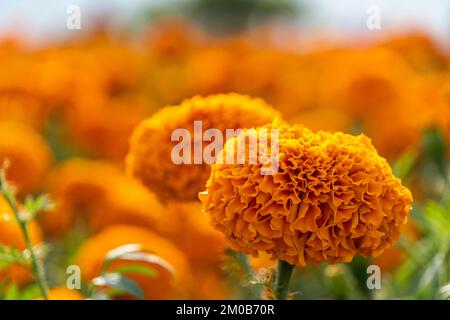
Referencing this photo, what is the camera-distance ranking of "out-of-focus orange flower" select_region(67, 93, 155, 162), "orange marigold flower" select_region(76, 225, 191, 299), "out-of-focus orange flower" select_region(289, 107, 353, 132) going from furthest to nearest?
"out-of-focus orange flower" select_region(289, 107, 353, 132) < "out-of-focus orange flower" select_region(67, 93, 155, 162) < "orange marigold flower" select_region(76, 225, 191, 299)

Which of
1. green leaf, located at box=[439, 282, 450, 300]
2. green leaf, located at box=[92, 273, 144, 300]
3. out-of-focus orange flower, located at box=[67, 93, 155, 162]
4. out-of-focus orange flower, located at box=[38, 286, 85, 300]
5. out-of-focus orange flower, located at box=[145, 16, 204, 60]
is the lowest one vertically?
green leaf, located at box=[439, 282, 450, 300]

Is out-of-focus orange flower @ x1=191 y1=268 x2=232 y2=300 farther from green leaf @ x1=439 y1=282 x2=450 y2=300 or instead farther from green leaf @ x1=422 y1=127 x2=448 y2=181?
green leaf @ x1=439 y1=282 x2=450 y2=300

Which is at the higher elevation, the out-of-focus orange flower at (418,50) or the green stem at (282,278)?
the out-of-focus orange flower at (418,50)

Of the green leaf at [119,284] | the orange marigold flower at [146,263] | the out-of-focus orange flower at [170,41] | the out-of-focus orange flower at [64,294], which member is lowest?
the green leaf at [119,284]

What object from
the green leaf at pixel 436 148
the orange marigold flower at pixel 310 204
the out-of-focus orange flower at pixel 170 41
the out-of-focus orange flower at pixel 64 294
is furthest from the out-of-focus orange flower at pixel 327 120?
the orange marigold flower at pixel 310 204

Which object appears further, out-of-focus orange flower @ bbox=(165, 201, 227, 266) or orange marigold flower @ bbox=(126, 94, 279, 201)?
out-of-focus orange flower @ bbox=(165, 201, 227, 266)

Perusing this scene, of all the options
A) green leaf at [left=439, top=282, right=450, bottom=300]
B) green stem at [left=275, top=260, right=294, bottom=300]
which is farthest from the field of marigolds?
green leaf at [left=439, top=282, right=450, bottom=300]

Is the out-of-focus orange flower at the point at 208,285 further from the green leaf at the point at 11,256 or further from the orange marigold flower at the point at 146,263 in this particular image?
the green leaf at the point at 11,256

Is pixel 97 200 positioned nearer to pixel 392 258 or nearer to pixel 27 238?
pixel 392 258
